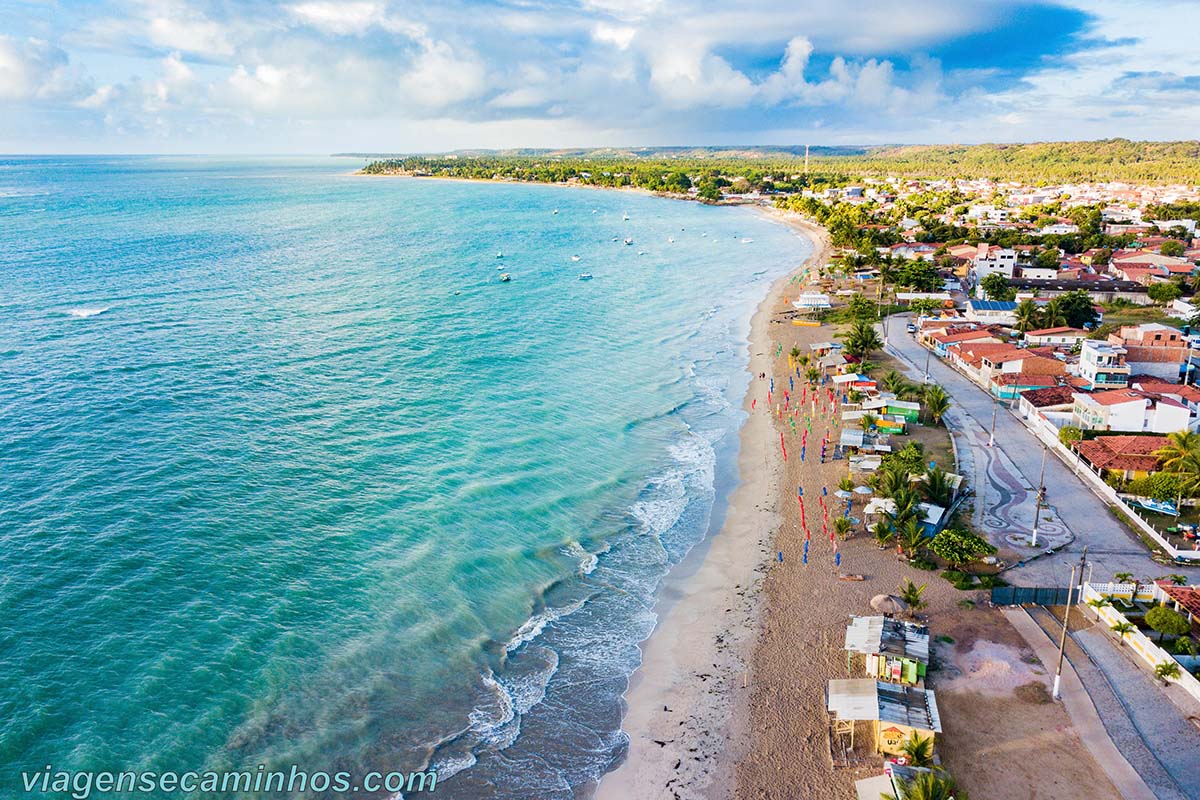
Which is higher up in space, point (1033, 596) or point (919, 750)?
point (1033, 596)

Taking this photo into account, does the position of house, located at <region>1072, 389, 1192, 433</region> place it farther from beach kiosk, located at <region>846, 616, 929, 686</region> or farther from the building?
beach kiosk, located at <region>846, 616, 929, 686</region>

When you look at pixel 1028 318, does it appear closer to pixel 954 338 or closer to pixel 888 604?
pixel 954 338

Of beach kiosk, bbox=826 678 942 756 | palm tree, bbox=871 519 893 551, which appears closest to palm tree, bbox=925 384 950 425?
palm tree, bbox=871 519 893 551

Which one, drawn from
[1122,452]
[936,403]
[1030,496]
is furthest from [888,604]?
[936,403]

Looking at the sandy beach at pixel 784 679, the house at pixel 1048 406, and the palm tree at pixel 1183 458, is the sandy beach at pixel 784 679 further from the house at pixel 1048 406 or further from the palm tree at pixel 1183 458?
the house at pixel 1048 406

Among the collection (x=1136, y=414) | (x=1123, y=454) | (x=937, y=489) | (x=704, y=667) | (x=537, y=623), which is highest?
(x=1136, y=414)
